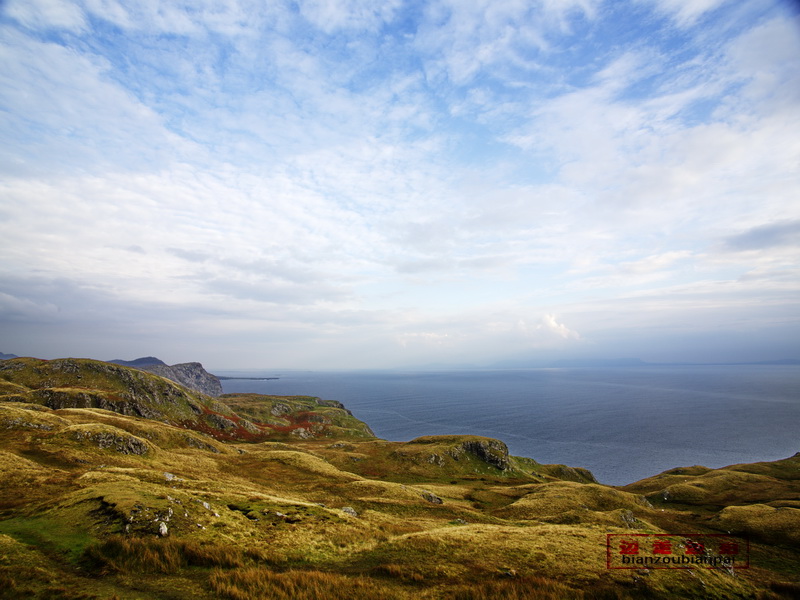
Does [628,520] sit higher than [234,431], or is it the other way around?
[628,520]

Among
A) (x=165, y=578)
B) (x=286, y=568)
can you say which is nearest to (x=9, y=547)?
(x=165, y=578)

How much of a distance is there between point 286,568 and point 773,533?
6011cm

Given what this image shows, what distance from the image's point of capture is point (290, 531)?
997 inches

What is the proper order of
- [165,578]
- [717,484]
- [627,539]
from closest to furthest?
1. [165,578]
2. [627,539]
3. [717,484]

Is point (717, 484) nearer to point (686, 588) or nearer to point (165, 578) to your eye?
point (686, 588)

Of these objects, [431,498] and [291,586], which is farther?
[431,498]

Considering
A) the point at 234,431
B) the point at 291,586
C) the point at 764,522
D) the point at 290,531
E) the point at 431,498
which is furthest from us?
the point at 234,431

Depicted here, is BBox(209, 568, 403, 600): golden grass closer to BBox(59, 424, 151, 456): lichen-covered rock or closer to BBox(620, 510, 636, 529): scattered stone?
BBox(620, 510, 636, 529): scattered stone

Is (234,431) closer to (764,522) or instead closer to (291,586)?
(291,586)

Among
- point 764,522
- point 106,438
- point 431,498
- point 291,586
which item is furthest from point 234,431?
point 764,522

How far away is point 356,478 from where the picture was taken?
5934 centimetres

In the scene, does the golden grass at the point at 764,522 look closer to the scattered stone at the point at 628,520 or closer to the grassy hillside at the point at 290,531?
the grassy hillside at the point at 290,531

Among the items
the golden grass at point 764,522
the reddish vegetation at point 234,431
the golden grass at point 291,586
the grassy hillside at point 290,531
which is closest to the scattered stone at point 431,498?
the grassy hillside at point 290,531

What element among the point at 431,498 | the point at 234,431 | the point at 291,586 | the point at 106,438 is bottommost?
the point at 234,431
